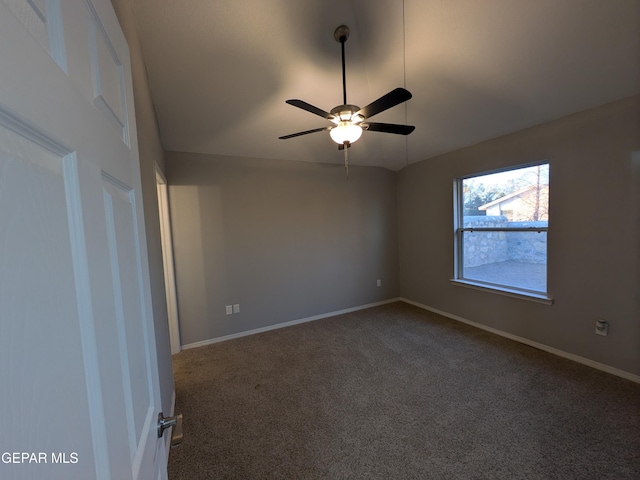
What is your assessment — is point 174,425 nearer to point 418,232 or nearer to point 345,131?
point 345,131

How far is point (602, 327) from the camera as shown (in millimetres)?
2367

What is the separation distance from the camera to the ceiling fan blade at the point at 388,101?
155 centimetres

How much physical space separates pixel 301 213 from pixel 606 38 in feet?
10.2

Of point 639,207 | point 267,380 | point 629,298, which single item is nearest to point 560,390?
point 629,298

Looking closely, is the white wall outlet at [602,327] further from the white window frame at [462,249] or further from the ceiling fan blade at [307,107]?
the ceiling fan blade at [307,107]

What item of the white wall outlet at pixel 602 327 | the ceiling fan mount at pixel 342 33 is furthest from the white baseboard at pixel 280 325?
the ceiling fan mount at pixel 342 33

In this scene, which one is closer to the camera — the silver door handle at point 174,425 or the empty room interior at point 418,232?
the silver door handle at point 174,425

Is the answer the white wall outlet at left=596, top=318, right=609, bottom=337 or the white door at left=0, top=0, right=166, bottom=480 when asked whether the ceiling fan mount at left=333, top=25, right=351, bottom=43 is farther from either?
the white wall outlet at left=596, top=318, right=609, bottom=337

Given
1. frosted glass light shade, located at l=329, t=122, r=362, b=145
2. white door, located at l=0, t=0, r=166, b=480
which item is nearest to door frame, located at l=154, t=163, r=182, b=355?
frosted glass light shade, located at l=329, t=122, r=362, b=145

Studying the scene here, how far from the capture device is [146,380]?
2.46ft

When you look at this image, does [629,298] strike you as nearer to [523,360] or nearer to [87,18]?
[523,360]

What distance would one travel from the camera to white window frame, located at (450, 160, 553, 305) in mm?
2809

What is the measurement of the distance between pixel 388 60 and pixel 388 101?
0.98m

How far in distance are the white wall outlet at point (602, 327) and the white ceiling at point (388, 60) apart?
191 centimetres
